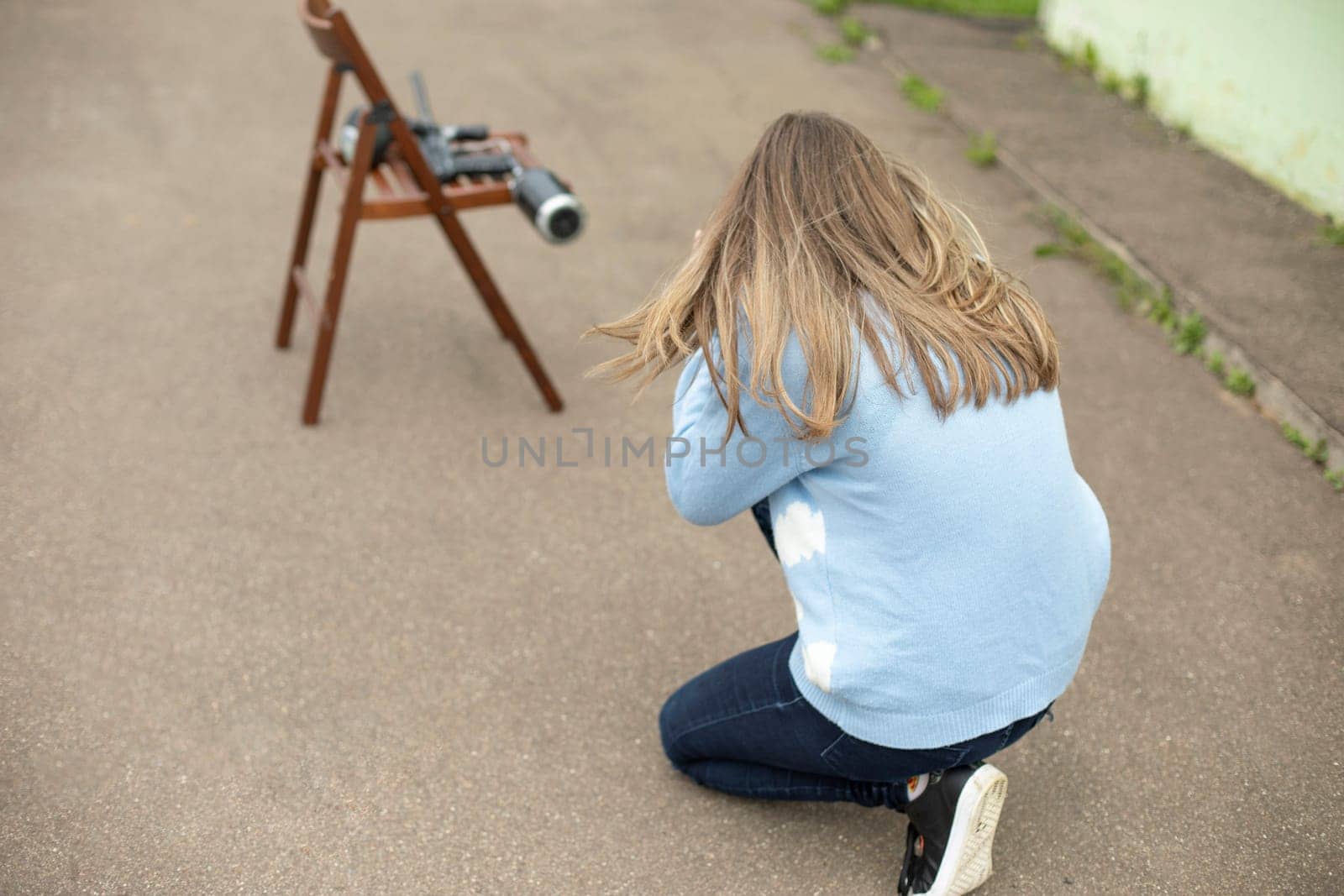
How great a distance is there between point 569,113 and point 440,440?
267 cm

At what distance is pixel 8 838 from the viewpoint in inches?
82.4

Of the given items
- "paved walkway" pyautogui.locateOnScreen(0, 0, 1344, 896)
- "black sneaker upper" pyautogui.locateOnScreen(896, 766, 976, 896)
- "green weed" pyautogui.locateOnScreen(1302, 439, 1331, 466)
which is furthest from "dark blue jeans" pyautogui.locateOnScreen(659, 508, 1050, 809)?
"green weed" pyautogui.locateOnScreen(1302, 439, 1331, 466)

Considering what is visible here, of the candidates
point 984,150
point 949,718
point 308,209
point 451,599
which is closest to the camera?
point 949,718

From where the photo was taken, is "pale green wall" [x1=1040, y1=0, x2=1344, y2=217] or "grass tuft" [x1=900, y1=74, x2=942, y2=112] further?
"grass tuft" [x1=900, y1=74, x2=942, y2=112]

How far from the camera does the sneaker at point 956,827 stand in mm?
1885

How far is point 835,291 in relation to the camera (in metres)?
1.66

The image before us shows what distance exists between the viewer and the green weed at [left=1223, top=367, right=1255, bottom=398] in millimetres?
3562

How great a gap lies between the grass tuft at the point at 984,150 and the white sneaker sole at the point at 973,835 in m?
3.72

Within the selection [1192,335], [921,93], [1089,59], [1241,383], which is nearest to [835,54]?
[921,93]

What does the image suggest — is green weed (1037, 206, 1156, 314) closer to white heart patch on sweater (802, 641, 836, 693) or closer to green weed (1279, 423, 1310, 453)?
green weed (1279, 423, 1310, 453)

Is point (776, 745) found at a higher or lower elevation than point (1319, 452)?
higher

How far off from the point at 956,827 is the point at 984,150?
3833 millimetres

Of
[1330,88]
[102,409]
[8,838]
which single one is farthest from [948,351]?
[1330,88]

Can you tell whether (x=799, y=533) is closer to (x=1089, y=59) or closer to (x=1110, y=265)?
(x=1110, y=265)
